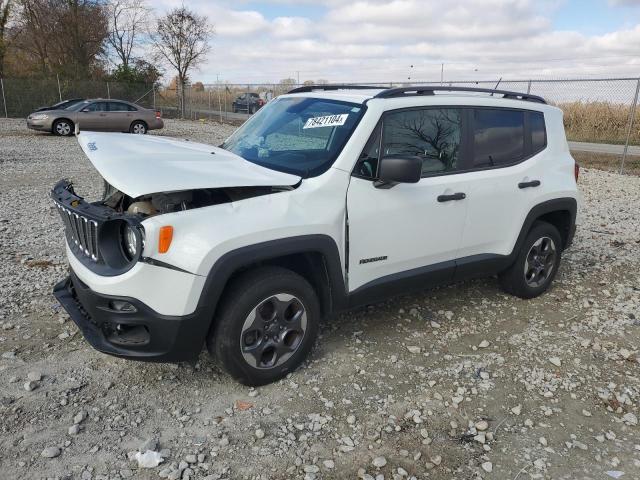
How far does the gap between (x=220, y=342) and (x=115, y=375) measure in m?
0.88

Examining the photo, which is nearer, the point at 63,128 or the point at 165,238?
the point at 165,238

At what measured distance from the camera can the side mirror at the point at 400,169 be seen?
10.7ft

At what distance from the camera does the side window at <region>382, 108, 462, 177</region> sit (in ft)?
12.0

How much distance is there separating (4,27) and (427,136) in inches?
1353

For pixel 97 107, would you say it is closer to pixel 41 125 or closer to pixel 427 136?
pixel 41 125

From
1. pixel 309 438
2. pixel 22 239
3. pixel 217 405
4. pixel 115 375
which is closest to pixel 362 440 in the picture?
pixel 309 438

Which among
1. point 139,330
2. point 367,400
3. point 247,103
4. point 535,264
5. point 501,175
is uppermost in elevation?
point 247,103

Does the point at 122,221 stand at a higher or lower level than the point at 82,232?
higher

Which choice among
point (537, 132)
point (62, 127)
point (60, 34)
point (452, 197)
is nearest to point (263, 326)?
point (452, 197)

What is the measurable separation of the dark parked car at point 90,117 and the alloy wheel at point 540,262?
16.7 m

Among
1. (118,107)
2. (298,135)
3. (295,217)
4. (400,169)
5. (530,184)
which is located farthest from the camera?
(118,107)

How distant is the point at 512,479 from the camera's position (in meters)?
2.68

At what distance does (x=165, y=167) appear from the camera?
3.04 m

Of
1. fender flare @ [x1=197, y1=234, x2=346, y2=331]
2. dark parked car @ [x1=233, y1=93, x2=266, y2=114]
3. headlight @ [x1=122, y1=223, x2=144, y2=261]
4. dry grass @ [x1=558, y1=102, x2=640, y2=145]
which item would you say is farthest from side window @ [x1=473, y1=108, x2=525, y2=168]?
dark parked car @ [x1=233, y1=93, x2=266, y2=114]
